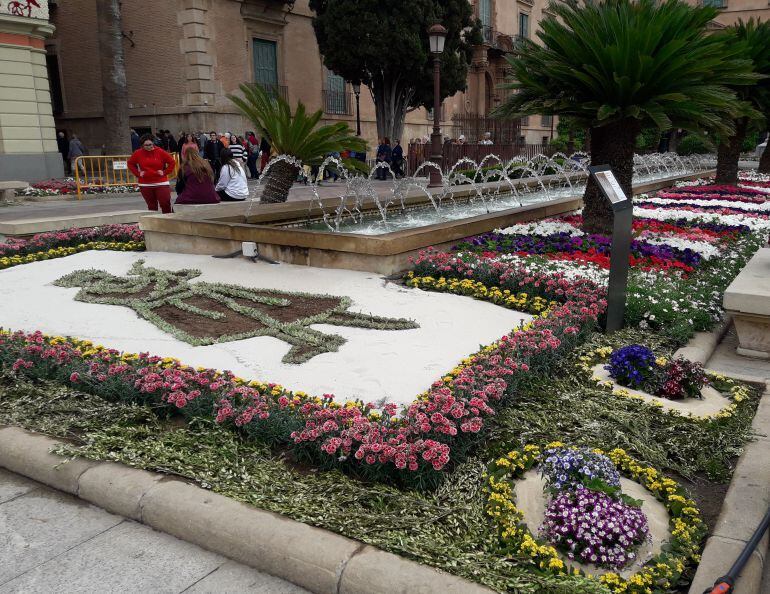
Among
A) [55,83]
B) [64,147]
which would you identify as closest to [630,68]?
[64,147]

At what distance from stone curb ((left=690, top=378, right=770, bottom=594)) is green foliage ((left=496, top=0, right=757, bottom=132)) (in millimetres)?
4958

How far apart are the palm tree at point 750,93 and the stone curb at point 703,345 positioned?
9140 millimetres

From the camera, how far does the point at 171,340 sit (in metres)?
5.17

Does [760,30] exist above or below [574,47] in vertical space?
above

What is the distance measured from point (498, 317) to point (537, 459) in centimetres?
252

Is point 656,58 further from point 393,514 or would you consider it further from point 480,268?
point 393,514

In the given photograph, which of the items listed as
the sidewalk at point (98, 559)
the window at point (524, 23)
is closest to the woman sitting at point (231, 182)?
the sidewalk at point (98, 559)

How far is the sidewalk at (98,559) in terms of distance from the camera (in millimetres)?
2566

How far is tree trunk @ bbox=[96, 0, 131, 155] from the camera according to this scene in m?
19.6

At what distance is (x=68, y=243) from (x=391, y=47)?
1559 centimetres

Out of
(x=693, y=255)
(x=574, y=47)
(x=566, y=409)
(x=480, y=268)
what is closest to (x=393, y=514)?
(x=566, y=409)

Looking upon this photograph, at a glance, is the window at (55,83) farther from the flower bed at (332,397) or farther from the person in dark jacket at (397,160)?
the flower bed at (332,397)

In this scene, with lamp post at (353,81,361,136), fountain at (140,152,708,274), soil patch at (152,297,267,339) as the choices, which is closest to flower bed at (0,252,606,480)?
soil patch at (152,297,267,339)

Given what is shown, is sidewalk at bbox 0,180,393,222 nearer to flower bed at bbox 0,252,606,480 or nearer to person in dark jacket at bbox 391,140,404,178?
person in dark jacket at bbox 391,140,404,178
